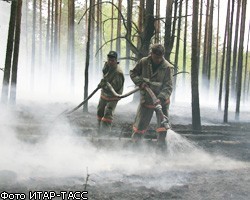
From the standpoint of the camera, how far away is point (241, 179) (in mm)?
5281

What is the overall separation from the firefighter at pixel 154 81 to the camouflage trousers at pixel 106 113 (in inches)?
42.6

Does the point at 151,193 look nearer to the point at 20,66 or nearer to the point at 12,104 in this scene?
the point at 12,104

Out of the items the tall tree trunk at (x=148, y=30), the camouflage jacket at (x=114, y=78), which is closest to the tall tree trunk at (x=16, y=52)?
the tall tree trunk at (x=148, y=30)

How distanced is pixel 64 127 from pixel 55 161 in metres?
3.56

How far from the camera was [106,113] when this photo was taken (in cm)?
766

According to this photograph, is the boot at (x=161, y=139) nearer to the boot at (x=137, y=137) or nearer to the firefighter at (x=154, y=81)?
the firefighter at (x=154, y=81)

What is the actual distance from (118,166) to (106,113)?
2.13 meters

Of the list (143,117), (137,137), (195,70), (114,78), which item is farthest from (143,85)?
(195,70)

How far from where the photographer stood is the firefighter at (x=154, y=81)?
630 centimetres

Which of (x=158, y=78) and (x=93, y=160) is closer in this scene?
(x=93, y=160)

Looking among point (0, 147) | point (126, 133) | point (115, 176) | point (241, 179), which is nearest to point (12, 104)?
point (126, 133)

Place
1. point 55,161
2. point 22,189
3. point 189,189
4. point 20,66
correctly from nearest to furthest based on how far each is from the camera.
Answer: point 22,189 < point 189,189 < point 55,161 < point 20,66

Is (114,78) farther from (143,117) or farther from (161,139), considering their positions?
(161,139)

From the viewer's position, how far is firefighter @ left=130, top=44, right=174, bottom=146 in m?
6.30
